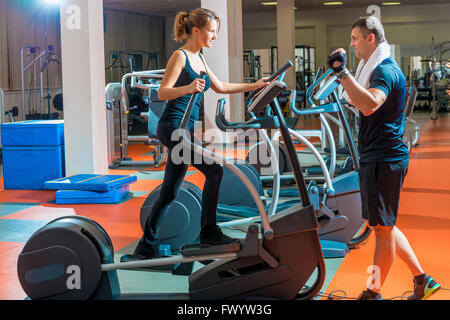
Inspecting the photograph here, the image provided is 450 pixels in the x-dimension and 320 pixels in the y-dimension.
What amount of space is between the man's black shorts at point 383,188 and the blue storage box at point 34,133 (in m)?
4.80

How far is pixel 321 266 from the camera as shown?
285cm

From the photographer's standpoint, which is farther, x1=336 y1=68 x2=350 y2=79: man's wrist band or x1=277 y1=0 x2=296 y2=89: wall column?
x1=277 y1=0 x2=296 y2=89: wall column

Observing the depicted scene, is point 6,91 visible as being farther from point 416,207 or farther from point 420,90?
point 420,90

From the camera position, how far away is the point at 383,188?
9.32 feet

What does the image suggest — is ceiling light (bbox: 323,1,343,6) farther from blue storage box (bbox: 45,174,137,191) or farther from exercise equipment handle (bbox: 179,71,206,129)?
exercise equipment handle (bbox: 179,71,206,129)

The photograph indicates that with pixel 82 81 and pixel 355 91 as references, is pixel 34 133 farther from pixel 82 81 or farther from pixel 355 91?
pixel 355 91

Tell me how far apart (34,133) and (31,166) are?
42 cm

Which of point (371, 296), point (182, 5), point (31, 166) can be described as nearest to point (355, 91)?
point (371, 296)

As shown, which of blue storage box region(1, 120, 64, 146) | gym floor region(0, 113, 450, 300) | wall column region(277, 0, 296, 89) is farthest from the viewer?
wall column region(277, 0, 296, 89)

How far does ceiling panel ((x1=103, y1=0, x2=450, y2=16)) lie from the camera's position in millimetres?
15711

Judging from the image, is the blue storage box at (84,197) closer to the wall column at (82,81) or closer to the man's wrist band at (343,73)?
the wall column at (82,81)

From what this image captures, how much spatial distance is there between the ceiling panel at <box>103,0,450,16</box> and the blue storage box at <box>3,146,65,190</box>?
9.11m

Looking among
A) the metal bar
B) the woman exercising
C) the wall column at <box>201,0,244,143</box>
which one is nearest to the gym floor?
the metal bar

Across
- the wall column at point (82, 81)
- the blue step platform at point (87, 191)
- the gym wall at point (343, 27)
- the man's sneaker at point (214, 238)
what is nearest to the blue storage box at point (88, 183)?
the blue step platform at point (87, 191)
